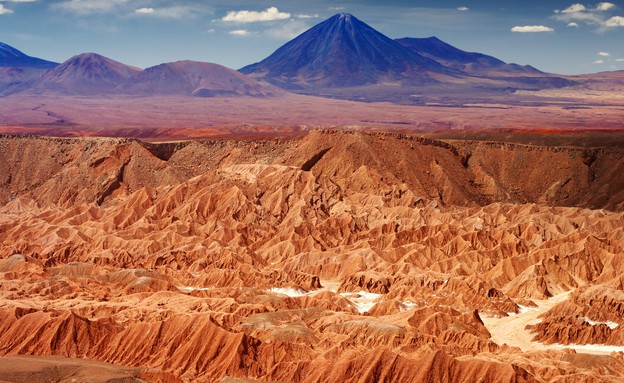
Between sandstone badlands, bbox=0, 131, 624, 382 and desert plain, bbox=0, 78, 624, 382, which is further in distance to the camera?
desert plain, bbox=0, 78, 624, 382

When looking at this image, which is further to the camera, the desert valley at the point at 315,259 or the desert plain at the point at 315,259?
the desert plain at the point at 315,259

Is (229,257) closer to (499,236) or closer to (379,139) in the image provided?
(499,236)

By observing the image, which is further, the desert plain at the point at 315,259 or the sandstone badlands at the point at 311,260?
the desert plain at the point at 315,259

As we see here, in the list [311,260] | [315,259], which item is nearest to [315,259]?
[315,259]

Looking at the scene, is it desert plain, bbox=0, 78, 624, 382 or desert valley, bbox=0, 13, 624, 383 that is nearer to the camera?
desert valley, bbox=0, 13, 624, 383
